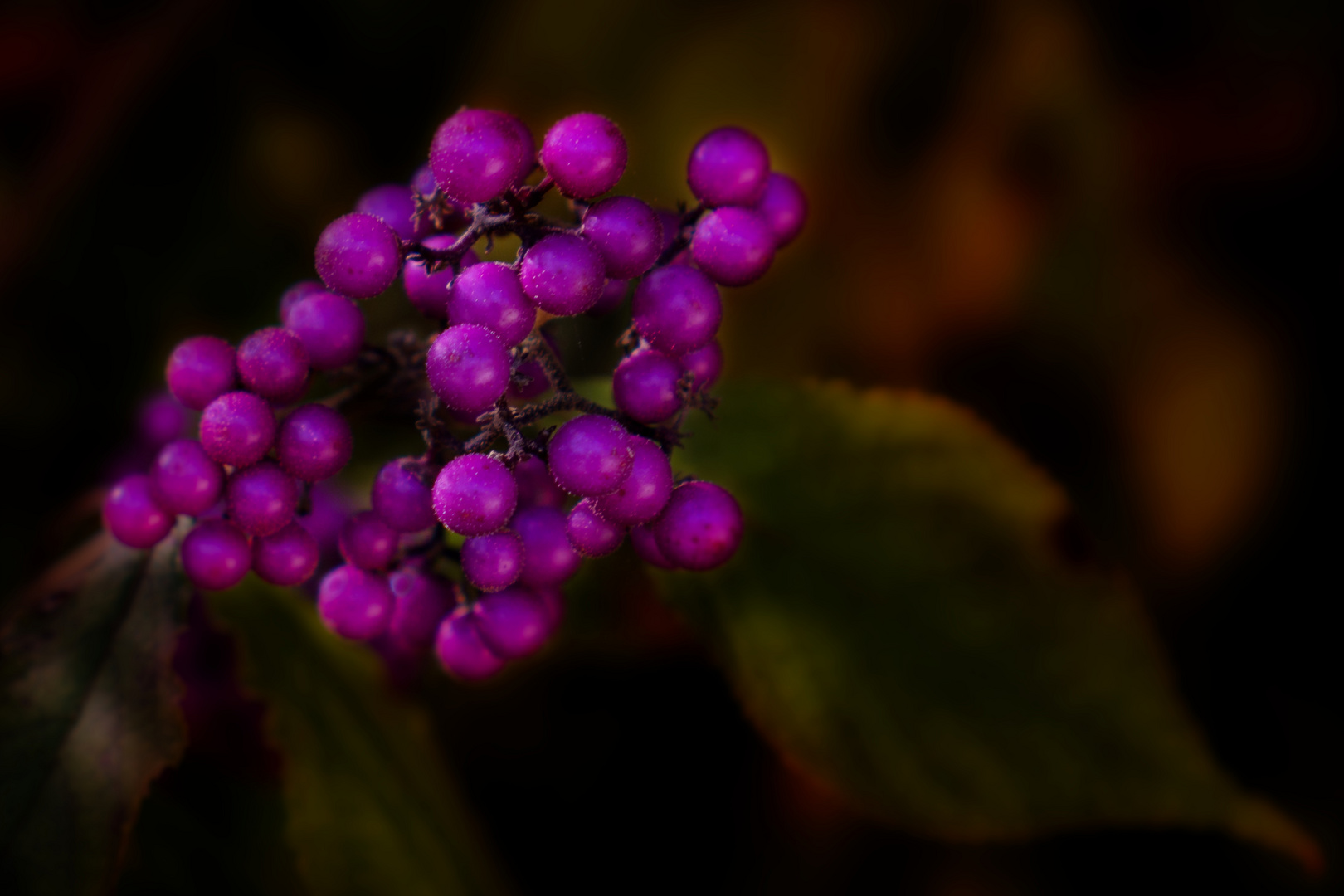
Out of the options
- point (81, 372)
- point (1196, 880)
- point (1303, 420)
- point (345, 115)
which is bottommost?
point (1196, 880)

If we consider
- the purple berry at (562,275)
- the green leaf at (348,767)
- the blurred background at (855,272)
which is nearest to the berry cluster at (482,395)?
the purple berry at (562,275)

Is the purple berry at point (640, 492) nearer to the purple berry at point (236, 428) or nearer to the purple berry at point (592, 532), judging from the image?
the purple berry at point (592, 532)

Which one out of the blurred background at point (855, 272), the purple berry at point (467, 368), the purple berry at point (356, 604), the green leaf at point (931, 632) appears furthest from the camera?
the blurred background at point (855, 272)

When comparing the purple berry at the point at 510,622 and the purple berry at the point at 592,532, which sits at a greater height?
the purple berry at the point at 592,532

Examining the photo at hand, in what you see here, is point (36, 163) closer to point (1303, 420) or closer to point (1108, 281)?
point (1108, 281)

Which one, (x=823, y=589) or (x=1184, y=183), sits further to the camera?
(x=1184, y=183)

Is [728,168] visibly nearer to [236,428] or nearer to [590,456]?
[590,456]

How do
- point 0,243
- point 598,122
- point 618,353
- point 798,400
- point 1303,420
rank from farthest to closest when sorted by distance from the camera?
1. point 1303,420
2. point 0,243
3. point 618,353
4. point 798,400
5. point 598,122

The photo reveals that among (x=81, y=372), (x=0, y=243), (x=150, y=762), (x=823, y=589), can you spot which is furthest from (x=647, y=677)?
(x=0, y=243)
